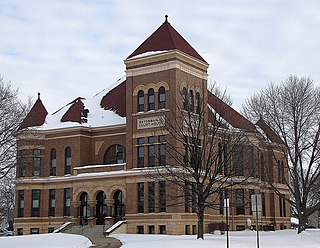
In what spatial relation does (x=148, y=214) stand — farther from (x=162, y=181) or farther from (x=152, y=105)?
(x=152, y=105)

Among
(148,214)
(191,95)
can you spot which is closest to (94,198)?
(148,214)

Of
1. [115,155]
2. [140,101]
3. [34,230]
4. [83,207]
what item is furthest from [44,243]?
[34,230]

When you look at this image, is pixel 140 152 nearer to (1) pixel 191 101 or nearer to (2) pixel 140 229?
(2) pixel 140 229

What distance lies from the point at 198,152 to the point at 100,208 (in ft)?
60.8

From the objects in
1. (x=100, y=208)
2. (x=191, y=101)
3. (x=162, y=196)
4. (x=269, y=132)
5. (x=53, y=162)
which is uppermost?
(x=191, y=101)

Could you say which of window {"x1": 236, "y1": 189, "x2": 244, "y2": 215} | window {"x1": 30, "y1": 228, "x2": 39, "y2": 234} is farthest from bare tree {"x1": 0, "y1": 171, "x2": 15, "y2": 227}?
window {"x1": 236, "y1": 189, "x2": 244, "y2": 215}

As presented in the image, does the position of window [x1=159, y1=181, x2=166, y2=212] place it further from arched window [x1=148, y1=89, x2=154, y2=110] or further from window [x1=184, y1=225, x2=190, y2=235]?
arched window [x1=148, y1=89, x2=154, y2=110]

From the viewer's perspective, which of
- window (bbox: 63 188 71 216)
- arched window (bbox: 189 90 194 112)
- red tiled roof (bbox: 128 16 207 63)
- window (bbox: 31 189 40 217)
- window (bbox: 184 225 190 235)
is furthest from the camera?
window (bbox: 31 189 40 217)

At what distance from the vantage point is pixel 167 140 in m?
50.9

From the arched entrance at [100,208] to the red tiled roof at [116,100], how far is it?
867cm

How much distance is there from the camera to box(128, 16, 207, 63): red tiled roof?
53225 mm

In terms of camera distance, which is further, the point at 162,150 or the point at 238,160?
the point at 162,150

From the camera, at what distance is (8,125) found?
39094 millimetres

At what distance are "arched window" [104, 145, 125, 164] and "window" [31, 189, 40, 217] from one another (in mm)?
7986
